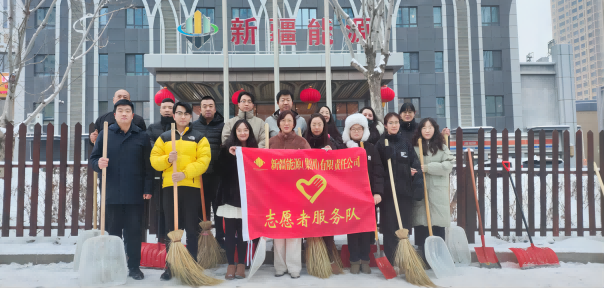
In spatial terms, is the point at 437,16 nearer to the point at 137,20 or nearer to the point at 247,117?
the point at 137,20

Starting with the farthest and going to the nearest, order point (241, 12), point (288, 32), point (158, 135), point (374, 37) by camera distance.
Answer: point (241, 12), point (288, 32), point (374, 37), point (158, 135)

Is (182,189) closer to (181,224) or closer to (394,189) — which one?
(181,224)

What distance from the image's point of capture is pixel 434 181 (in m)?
4.50

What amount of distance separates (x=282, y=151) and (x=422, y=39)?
22.5 metres

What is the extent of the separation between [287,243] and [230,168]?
3.56 feet

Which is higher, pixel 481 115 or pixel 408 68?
pixel 408 68

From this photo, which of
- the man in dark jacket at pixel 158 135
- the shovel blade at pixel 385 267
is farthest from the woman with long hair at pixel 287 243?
the man in dark jacket at pixel 158 135

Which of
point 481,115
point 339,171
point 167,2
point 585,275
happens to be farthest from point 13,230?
point 481,115

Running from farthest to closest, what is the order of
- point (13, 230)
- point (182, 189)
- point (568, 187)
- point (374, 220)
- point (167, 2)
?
1. point (167, 2)
2. point (13, 230)
3. point (568, 187)
4. point (374, 220)
5. point (182, 189)

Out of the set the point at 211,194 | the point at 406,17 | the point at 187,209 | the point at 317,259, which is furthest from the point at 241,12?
the point at 317,259

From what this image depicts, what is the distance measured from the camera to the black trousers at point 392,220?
4.45m

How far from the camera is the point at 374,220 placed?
4312mm

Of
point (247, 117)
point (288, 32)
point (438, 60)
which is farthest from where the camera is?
point (438, 60)

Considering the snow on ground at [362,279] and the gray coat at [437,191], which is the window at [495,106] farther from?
the gray coat at [437,191]
